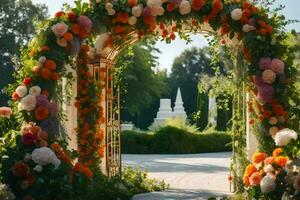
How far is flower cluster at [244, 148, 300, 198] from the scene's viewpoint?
5.27 m

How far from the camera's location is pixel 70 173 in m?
5.74

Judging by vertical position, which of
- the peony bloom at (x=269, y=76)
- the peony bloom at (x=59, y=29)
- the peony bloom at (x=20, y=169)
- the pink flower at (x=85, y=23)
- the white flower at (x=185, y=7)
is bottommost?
the peony bloom at (x=20, y=169)

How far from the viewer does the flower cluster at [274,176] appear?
5.27 metres

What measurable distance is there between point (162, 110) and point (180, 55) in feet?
51.2

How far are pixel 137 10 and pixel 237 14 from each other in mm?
1306

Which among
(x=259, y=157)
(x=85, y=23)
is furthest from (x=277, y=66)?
(x=85, y=23)

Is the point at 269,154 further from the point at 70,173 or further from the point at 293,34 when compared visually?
the point at 70,173

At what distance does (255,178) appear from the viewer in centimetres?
570

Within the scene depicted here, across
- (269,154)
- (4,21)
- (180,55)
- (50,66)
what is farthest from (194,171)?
(180,55)

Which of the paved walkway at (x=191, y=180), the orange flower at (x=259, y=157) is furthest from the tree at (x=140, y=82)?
the orange flower at (x=259, y=157)

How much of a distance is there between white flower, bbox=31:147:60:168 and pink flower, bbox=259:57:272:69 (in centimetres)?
282

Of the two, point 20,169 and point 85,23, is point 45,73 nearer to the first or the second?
point 85,23

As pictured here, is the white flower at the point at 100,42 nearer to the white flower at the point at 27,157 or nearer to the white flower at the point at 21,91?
the white flower at the point at 21,91

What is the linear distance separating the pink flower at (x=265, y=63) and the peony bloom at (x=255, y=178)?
144cm
